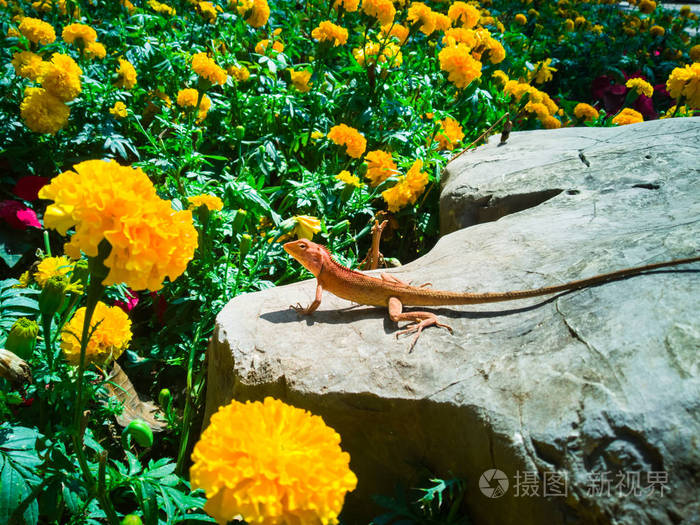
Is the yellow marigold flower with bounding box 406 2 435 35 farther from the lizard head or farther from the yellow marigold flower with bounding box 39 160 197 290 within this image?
the yellow marigold flower with bounding box 39 160 197 290

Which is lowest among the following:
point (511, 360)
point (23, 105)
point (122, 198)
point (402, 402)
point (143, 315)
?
point (143, 315)

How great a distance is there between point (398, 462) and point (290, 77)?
3991 mm

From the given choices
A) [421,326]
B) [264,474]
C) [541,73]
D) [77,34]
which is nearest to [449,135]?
[541,73]

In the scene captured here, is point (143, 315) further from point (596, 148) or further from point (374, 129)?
point (596, 148)

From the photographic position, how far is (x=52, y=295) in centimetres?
177

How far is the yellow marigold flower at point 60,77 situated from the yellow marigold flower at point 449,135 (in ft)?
10.5

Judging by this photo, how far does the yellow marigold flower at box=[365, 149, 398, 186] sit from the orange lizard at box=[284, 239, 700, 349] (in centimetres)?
149

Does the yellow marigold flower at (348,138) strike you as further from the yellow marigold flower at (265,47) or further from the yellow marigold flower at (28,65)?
the yellow marigold flower at (28,65)

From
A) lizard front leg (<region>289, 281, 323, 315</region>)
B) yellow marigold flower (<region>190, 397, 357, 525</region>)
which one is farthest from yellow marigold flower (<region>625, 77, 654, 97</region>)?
yellow marigold flower (<region>190, 397, 357, 525</region>)

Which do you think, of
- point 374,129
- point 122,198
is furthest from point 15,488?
point 374,129

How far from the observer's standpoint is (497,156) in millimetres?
4520

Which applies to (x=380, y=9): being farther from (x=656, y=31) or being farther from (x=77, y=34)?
(x=656, y=31)

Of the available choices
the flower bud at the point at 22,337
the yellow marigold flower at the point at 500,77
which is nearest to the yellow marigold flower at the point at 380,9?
the yellow marigold flower at the point at 500,77

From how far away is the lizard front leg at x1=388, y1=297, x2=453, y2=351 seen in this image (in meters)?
2.46
